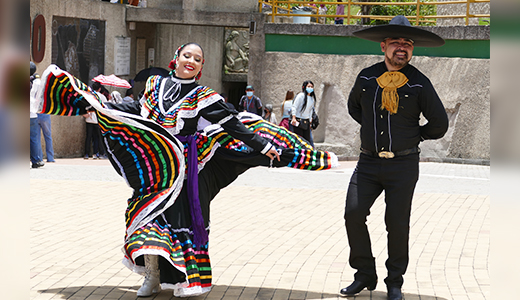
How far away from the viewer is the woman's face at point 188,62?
475 centimetres

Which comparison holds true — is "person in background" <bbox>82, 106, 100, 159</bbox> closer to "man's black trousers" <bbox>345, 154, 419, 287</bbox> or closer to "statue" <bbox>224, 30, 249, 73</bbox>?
"statue" <bbox>224, 30, 249, 73</bbox>

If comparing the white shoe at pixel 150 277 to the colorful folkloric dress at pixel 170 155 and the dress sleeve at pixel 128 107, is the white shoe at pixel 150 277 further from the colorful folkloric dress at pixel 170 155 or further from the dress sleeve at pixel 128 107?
the dress sleeve at pixel 128 107

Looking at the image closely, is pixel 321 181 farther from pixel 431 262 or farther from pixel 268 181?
pixel 431 262

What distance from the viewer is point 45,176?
11.2m

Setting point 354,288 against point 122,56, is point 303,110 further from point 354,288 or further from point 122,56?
point 354,288

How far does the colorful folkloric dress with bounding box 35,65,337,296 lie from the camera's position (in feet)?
14.6

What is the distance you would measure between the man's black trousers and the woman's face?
1.40m

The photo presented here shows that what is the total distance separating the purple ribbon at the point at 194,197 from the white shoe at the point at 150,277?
1.18ft

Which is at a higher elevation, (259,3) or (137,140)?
(259,3)

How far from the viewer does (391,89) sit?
4.61m

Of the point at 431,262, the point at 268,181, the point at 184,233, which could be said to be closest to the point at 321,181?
the point at 268,181

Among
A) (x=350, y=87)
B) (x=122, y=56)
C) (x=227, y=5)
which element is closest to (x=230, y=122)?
(x=350, y=87)

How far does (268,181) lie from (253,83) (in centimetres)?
626
